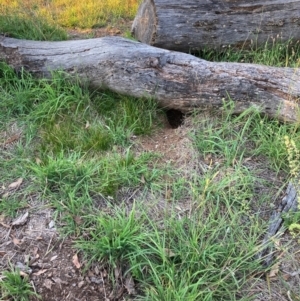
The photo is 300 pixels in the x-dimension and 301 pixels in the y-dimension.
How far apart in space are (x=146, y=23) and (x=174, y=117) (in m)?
1.20

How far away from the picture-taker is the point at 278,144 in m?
3.52

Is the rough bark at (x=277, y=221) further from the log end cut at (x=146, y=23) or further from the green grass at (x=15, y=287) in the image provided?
the log end cut at (x=146, y=23)

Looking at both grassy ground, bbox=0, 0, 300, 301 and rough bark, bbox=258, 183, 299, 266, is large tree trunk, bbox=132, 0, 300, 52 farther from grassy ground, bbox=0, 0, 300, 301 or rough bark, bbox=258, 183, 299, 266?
rough bark, bbox=258, 183, 299, 266

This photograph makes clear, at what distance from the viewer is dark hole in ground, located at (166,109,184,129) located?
4.02m

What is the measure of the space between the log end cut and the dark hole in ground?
2.79 feet

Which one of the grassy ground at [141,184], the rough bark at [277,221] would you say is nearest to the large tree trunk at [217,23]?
the grassy ground at [141,184]

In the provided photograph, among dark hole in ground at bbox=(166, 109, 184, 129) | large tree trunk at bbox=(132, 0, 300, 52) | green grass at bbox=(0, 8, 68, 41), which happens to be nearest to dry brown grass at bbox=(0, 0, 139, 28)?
green grass at bbox=(0, 8, 68, 41)

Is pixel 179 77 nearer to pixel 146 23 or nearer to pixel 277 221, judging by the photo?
pixel 146 23

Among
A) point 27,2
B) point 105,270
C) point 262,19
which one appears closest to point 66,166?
point 105,270

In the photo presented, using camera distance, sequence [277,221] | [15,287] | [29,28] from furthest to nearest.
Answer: [29,28], [277,221], [15,287]

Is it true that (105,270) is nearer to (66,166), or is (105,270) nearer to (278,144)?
(66,166)

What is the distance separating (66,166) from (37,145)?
0.54 m

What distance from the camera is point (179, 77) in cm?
379

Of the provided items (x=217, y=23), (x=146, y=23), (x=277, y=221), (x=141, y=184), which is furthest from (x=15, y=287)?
(x=217, y=23)
